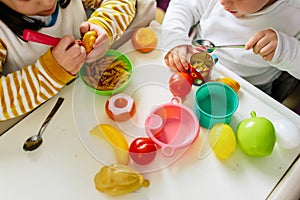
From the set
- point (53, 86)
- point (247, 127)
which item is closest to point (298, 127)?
point (247, 127)

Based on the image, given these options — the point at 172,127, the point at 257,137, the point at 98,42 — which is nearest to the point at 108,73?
the point at 98,42

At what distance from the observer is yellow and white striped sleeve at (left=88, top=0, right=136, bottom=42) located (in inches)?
28.2

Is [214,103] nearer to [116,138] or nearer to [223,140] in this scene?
[223,140]

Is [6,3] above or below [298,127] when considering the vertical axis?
above

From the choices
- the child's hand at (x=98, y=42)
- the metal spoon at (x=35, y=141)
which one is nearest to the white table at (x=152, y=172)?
the metal spoon at (x=35, y=141)

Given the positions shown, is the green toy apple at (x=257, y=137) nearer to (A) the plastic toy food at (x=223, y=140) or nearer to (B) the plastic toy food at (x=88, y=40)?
(A) the plastic toy food at (x=223, y=140)

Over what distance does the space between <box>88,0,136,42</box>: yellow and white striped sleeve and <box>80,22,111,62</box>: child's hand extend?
0.07 ft

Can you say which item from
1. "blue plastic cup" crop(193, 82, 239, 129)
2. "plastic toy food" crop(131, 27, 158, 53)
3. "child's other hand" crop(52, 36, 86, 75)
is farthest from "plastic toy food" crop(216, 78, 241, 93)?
"child's other hand" crop(52, 36, 86, 75)

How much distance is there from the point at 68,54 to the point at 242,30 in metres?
0.41

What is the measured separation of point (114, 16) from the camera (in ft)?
2.39

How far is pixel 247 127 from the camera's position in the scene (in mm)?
575

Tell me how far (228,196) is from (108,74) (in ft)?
1.00

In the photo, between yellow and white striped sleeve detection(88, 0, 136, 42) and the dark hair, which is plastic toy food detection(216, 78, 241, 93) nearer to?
yellow and white striped sleeve detection(88, 0, 136, 42)

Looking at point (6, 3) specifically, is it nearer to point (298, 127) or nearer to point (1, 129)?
point (1, 129)
